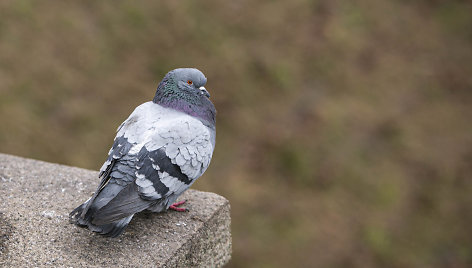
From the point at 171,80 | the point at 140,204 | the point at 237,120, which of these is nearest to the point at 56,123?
the point at 237,120

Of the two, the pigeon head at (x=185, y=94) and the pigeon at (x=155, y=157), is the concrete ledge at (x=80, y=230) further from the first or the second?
the pigeon head at (x=185, y=94)

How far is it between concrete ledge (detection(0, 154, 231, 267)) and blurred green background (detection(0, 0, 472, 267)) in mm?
2219

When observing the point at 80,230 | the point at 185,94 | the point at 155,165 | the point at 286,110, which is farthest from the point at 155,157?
the point at 286,110

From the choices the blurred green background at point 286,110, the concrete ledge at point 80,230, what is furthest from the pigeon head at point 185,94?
the blurred green background at point 286,110

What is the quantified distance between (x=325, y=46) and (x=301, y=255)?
10.1 ft

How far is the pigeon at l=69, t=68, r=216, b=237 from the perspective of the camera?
2725 millimetres

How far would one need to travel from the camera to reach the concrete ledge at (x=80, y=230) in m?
2.84

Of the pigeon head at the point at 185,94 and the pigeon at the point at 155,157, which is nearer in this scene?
the pigeon at the point at 155,157

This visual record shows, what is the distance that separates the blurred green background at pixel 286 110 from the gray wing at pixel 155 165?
275cm

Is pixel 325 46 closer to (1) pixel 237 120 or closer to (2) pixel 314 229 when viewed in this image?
(1) pixel 237 120

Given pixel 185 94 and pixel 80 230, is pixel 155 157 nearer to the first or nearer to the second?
pixel 185 94

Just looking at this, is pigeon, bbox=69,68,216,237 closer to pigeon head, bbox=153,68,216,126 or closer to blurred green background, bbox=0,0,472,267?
pigeon head, bbox=153,68,216,126

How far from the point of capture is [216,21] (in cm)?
729

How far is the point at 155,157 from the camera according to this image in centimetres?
283
